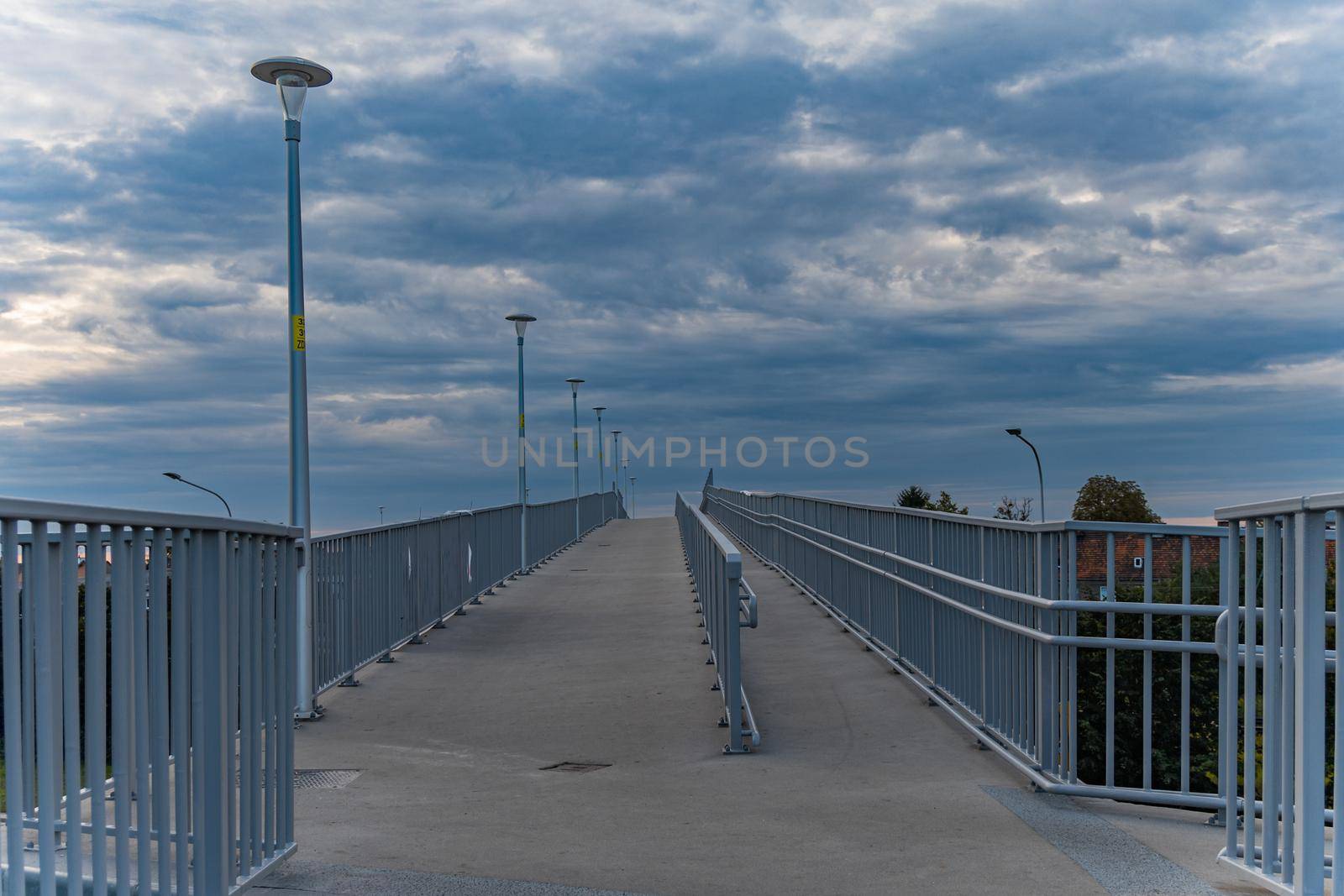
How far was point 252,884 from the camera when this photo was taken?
16.5ft

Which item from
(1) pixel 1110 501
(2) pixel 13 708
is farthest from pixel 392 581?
(1) pixel 1110 501

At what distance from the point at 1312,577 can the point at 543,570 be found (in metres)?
22.9

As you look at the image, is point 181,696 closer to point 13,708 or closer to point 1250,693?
point 13,708

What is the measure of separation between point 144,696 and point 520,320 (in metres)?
25.8

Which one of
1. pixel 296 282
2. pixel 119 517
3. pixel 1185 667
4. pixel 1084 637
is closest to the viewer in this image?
pixel 119 517

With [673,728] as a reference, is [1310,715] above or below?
above

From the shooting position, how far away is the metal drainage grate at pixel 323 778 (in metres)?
8.03

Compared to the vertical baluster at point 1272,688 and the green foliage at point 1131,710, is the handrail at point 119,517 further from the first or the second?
the green foliage at point 1131,710

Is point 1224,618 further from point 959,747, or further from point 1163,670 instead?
point 1163,670

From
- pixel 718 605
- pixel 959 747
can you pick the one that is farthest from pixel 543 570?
pixel 959 747

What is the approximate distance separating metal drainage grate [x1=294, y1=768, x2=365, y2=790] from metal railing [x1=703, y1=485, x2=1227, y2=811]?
414 centimetres

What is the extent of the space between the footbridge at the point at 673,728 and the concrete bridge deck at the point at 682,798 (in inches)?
1.3

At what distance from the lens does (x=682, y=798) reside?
739cm

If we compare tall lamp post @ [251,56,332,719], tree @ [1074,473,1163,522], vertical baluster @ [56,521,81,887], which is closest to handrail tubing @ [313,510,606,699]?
tall lamp post @ [251,56,332,719]
